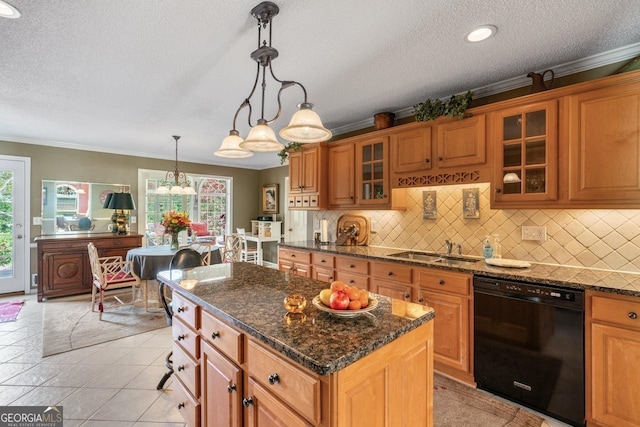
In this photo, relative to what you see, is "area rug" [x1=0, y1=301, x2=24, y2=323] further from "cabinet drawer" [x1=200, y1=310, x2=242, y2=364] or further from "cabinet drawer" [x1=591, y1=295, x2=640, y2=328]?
"cabinet drawer" [x1=591, y1=295, x2=640, y2=328]

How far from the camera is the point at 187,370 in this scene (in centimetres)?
176

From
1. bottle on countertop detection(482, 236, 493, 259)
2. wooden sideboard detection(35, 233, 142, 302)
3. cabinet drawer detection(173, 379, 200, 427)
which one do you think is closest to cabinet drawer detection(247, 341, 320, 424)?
cabinet drawer detection(173, 379, 200, 427)

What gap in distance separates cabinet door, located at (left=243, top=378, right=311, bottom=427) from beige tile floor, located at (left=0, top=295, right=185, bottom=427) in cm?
119

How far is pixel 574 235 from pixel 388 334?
85.0 inches

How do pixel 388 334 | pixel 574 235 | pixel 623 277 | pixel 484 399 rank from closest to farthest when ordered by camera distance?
pixel 388 334 < pixel 623 277 < pixel 484 399 < pixel 574 235

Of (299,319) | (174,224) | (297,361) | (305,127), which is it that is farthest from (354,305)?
(174,224)

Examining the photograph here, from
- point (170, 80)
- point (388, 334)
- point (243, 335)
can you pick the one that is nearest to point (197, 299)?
point (243, 335)

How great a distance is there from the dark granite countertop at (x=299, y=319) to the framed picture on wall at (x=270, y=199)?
521 centimetres

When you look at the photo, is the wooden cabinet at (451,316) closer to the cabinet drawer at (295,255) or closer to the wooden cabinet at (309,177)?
the cabinet drawer at (295,255)

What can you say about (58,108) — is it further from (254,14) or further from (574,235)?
(574,235)

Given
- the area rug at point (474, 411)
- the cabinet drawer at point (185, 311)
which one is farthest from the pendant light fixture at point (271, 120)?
the area rug at point (474, 411)

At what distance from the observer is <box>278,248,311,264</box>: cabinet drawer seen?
3.62 metres

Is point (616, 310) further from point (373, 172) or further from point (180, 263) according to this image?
point (180, 263)

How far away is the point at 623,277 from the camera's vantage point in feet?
6.40
